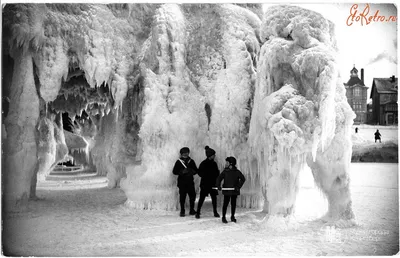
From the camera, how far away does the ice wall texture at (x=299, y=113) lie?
254 inches

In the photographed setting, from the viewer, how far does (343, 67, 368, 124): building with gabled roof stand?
22.7 feet

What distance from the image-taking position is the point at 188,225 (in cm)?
678

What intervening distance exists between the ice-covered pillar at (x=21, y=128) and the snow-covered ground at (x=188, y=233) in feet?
2.19

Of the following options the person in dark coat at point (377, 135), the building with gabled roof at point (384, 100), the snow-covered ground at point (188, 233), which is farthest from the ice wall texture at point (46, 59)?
the person in dark coat at point (377, 135)

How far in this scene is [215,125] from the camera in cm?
825

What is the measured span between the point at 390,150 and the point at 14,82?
24.0ft

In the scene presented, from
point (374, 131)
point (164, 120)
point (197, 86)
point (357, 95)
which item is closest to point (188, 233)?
point (164, 120)

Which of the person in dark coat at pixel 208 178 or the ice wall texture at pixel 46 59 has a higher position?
the ice wall texture at pixel 46 59

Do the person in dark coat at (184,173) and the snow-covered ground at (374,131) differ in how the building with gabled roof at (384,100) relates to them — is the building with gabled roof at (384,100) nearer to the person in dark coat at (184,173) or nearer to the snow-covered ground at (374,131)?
the snow-covered ground at (374,131)

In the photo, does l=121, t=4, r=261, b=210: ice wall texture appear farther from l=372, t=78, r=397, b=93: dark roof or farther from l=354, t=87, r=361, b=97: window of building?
l=372, t=78, r=397, b=93: dark roof

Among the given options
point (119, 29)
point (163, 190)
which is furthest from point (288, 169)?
point (119, 29)

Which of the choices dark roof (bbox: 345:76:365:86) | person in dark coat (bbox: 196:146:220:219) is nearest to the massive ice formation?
dark roof (bbox: 345:76:365:86)

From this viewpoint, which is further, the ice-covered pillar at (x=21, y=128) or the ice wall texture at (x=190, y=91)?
the ice wall texture at (x=190, y=91)

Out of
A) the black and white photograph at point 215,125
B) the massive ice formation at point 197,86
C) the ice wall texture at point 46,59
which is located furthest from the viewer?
the ice wall texture at point 46,59
